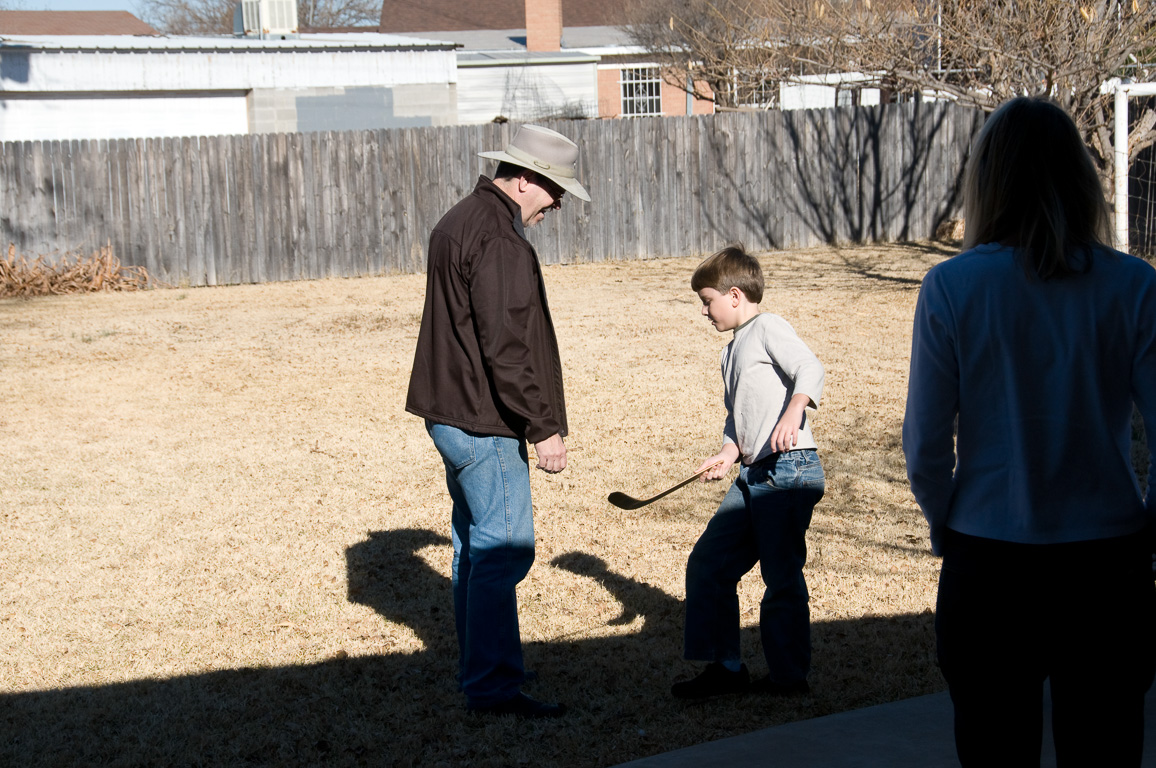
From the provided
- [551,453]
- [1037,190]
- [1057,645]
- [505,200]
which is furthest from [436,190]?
[1057,645]

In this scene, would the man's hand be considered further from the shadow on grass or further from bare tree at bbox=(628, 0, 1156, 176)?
bare tree at bbox=(628, 0, 1156, 176)

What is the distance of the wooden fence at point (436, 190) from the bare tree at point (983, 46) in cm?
206

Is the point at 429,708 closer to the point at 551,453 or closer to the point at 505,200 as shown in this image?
the point at 551,453

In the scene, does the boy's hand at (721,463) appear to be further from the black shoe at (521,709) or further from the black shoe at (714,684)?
the black shoe at (521,709)

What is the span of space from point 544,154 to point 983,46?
32.5 ft

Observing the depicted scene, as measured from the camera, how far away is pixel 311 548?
553 cm

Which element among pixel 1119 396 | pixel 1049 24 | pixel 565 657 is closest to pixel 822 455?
pixel 565 657

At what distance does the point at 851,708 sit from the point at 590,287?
10.9 m

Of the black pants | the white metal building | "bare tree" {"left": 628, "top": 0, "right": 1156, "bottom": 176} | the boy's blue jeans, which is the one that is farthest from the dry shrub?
the black pants

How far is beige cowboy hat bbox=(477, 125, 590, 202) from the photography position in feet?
11.7

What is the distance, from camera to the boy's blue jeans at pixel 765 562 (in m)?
3.62

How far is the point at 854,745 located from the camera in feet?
10.9

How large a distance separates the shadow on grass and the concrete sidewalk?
171mm

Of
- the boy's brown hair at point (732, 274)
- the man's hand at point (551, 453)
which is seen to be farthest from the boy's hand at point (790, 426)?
the man's hand at point (551, 453)
